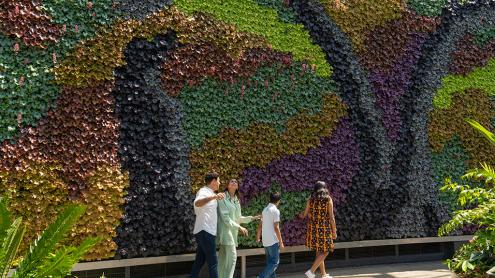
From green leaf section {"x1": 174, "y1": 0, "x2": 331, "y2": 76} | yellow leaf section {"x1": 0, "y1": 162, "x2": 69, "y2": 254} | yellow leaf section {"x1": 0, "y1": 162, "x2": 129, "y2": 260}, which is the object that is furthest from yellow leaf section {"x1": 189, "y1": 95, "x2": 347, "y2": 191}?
yellow leaf section {"x1": 0, "y1": 162, "x2": 69, "y2": 254}

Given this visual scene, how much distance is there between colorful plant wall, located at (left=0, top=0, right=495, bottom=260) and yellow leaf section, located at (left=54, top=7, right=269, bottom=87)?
0.06 ft

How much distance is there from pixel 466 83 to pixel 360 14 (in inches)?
101

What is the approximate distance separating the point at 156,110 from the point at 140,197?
4.08 ft

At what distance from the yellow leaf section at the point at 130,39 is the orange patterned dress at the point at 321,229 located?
264 centimetres

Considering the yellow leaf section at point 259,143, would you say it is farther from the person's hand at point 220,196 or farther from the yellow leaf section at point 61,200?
the person's hand at point 220,196

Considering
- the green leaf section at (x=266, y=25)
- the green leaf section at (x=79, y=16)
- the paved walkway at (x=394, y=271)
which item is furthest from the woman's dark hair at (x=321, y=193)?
the green leaf section at (x=79, y=16)

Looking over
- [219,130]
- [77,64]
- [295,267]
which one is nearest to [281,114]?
[219,130]

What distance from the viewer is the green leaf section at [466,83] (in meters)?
9.28

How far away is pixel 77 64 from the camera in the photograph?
6.62 metres

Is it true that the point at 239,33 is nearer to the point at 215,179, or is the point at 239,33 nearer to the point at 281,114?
the point at 281,114

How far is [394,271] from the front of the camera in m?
8.17

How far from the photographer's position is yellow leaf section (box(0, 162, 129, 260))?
6.10m

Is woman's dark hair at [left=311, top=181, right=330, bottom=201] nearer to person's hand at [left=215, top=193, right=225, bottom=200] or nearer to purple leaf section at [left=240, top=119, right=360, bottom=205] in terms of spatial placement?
purple leaf section at [left=240, top=119, right=360, bottom=205]

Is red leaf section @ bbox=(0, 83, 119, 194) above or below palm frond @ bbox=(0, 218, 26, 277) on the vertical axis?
above
